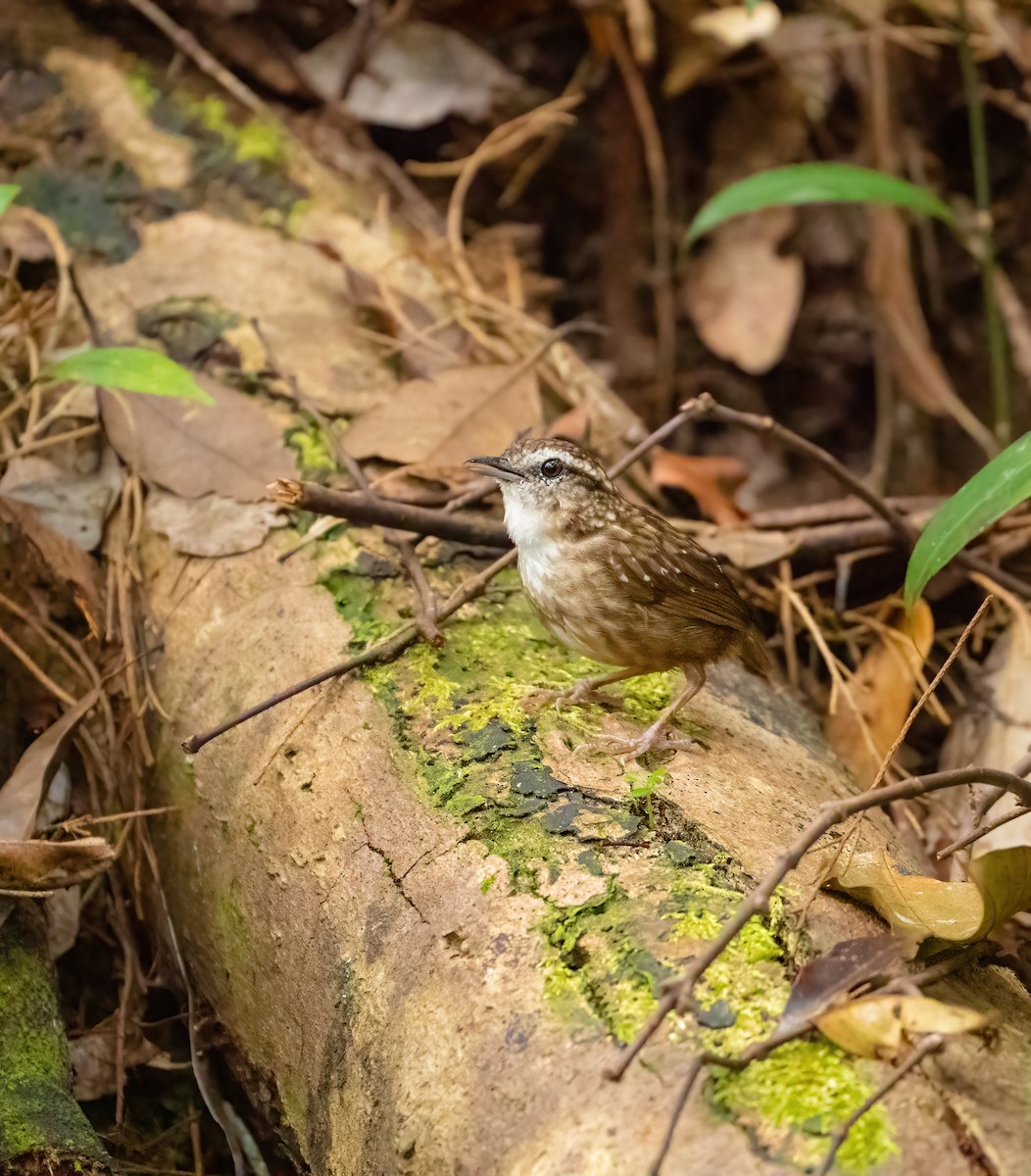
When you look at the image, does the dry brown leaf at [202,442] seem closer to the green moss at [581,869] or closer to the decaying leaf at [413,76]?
the green moss at [581,869]

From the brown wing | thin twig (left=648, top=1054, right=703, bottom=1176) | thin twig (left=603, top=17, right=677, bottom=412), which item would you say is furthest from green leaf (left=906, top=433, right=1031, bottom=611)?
thin twig (left=603, top=17, right=677, bottom=412)

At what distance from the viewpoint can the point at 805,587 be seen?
389 cm

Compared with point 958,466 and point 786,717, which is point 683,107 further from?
point 786,717

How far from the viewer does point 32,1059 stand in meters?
2.47

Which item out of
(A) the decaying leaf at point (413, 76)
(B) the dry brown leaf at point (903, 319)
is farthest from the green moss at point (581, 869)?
(B) the dry brown leaf at point (903, 319)

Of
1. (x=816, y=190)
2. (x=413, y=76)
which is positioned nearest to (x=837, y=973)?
(x=816, y=190)

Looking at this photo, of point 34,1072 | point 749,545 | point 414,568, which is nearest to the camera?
point 34,1072

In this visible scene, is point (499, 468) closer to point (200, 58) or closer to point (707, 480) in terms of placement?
point (707, 480)

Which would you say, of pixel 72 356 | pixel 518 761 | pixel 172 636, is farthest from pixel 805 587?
pixel 72 356

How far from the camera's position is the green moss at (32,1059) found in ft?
7.37

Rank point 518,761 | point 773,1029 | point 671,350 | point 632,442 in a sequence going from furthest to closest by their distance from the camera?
point 671,350 → point 632,442 → point 518,761 → point 773,1029

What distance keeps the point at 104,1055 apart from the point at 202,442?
5.50ft

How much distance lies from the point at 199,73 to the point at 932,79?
11.5 ft

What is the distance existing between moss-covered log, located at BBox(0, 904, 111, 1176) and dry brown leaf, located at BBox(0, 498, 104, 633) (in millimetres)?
919
